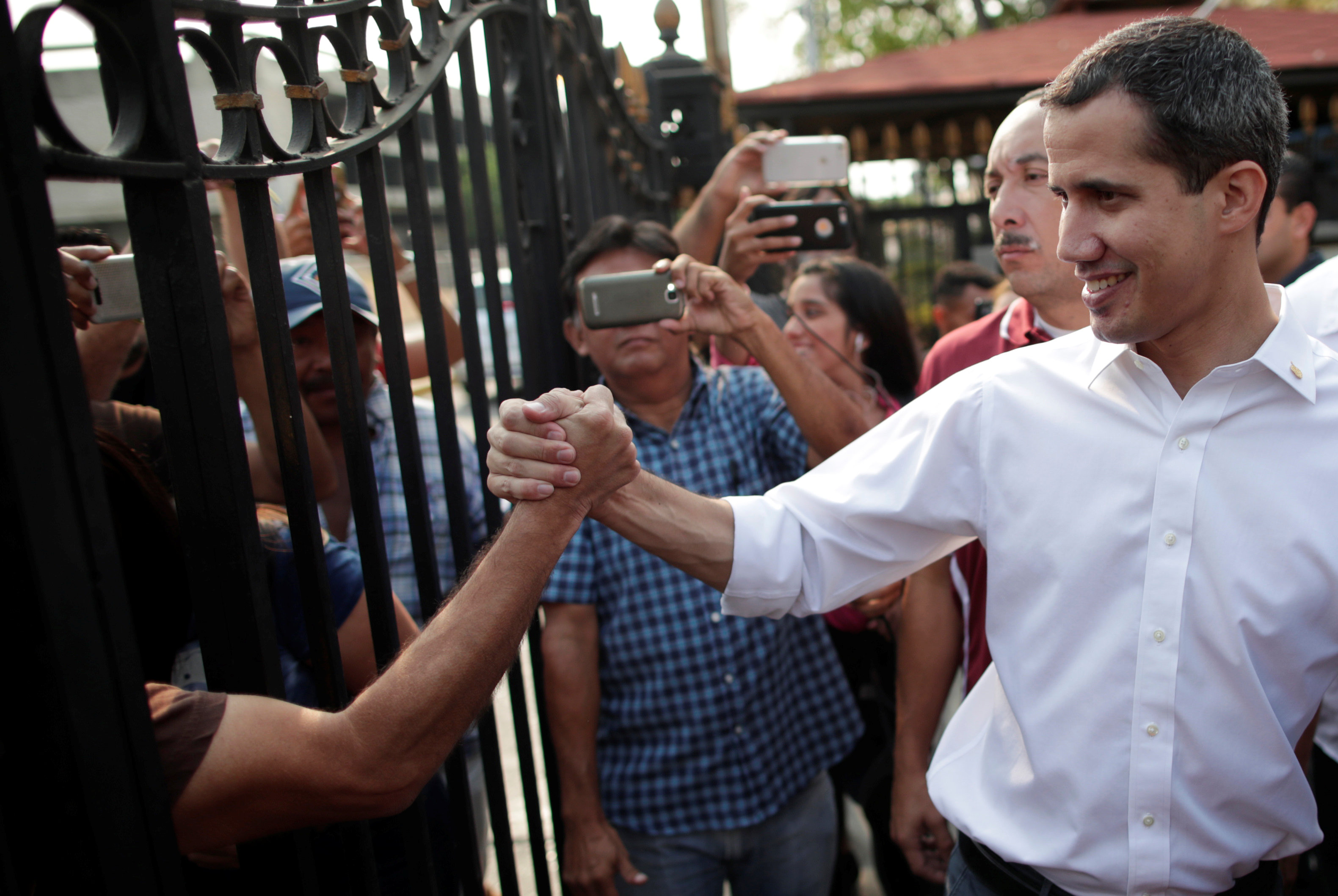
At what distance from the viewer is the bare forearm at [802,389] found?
225 centimetres

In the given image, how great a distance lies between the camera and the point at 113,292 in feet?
4.71

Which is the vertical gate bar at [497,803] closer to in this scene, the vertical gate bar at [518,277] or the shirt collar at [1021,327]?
the vertical gate bar at [518,277]

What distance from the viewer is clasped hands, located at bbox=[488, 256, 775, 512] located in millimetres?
1480

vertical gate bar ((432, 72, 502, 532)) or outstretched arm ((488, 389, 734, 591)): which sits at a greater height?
vertical gate bar ((432, 72, 502, 532))

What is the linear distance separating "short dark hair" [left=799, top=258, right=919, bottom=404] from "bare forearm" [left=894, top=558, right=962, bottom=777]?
4.45 ft

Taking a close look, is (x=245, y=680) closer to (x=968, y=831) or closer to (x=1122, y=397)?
(x=968, y=831)

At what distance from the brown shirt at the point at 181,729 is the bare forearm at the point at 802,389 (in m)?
1.43

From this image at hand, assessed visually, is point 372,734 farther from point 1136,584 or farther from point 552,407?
point 1136,584

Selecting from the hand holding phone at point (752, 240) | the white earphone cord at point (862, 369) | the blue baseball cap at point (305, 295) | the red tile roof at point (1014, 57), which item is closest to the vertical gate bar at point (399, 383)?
the blue baseball cap at point (305, 295)

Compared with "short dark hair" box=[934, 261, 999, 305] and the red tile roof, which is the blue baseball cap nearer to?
"short dark hair" box=[934, 261, 999, 305]

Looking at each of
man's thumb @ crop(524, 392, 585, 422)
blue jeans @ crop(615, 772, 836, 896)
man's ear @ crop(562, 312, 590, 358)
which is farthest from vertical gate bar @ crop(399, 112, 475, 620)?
blue jeans @ crop(615, 772, 836, 896)

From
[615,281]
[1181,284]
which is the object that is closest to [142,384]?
[615,281]

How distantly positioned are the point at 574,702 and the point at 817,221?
1.48 metres

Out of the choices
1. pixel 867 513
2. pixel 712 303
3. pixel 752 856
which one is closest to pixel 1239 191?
pixel 867 513
